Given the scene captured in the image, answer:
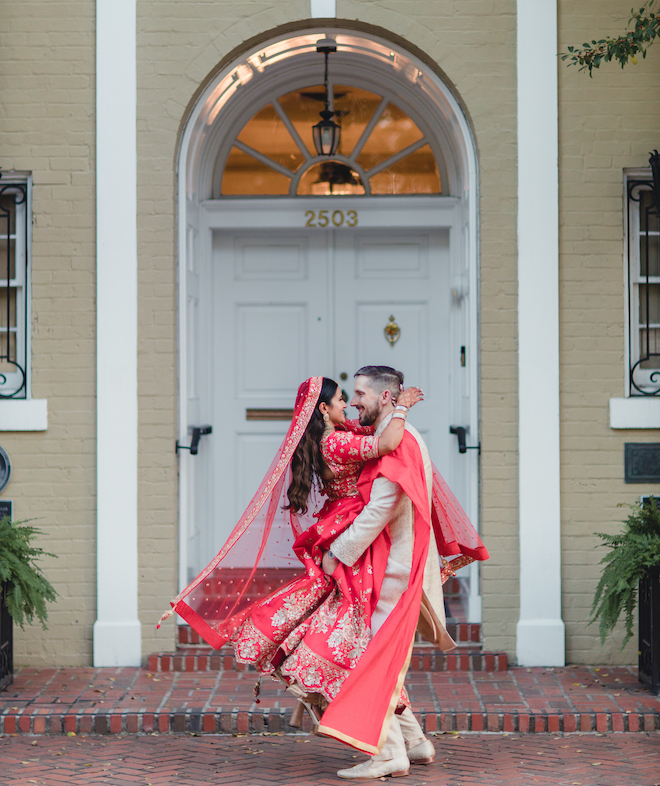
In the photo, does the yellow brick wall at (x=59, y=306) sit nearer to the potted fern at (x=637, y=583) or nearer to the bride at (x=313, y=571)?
the bride at (x=313, y=571)

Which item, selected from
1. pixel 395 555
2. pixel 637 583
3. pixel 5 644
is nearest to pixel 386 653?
pixel 395 555

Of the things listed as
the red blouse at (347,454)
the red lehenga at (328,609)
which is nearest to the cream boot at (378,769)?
the red lehenga at (328,609)

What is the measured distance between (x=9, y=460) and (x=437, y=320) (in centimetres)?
312

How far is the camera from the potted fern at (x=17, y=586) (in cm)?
535

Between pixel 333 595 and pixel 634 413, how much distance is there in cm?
262

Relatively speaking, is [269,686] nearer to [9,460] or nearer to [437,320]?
[9,460]

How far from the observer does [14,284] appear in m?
6.17

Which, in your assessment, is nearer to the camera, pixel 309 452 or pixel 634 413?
pixel 309 452

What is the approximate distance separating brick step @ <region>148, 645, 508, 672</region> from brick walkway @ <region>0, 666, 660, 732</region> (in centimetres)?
6

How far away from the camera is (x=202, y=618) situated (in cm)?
453

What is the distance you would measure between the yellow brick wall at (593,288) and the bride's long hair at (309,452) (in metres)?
2.15

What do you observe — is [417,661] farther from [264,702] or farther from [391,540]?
[391,540]

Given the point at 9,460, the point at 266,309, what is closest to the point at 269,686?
the point at 9,460

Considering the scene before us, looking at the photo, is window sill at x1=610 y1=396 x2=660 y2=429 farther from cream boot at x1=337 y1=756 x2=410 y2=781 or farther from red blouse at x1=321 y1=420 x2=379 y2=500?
cream boot at x1=337 y1=756 x2=410 y2=781
